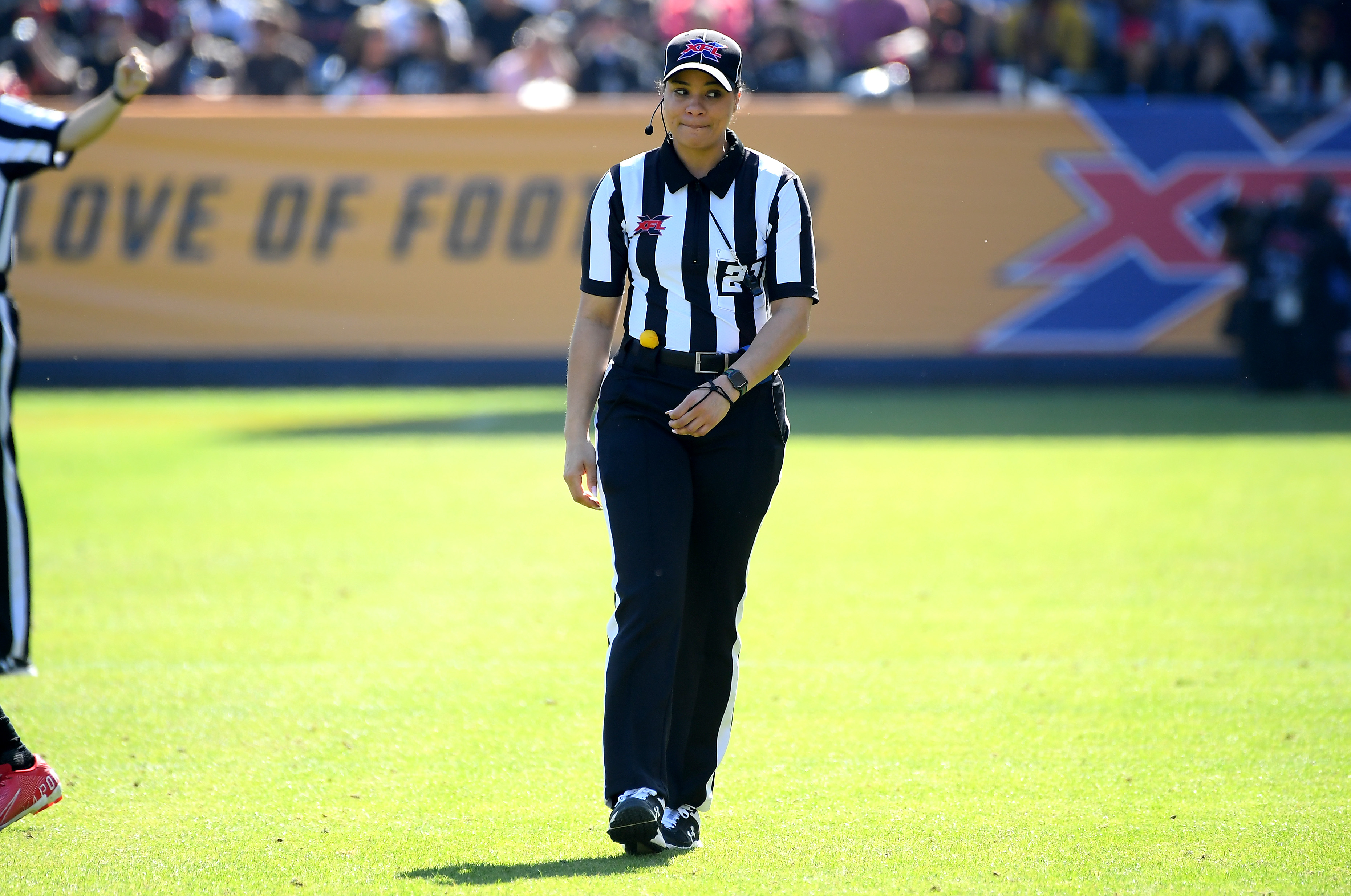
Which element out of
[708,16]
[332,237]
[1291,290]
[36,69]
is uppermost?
[708,16]

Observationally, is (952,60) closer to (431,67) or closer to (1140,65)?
(1140,65)

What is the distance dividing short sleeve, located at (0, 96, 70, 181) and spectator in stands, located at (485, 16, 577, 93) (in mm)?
11656

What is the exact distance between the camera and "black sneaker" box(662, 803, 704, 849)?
400 centimetres

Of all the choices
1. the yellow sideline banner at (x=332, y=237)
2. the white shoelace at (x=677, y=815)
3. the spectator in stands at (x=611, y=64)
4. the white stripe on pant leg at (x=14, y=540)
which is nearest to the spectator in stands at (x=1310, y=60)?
the yellow sideline banner at (x=332, y=237)

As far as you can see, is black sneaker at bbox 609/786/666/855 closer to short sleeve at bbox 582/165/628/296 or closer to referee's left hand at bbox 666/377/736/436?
referee's left hand at bbox 666/377/736/436

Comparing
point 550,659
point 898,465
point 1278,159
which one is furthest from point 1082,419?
point 550,659

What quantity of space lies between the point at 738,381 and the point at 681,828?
1.17 meters

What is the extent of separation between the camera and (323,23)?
20.2 metres

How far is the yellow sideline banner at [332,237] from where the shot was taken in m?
15.7

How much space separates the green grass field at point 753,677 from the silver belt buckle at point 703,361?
4.03 feet

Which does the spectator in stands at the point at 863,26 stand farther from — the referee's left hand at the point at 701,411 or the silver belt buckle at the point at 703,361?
the referee's left hand at the point at 701,411

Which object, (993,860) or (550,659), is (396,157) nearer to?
(550,659)

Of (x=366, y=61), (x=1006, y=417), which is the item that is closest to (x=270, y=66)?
(x=366, y=61)

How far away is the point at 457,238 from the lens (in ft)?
51.6
